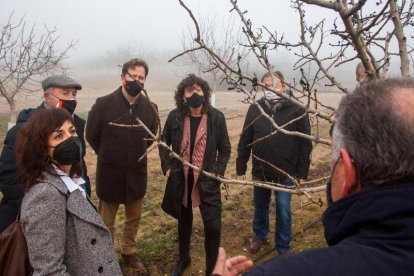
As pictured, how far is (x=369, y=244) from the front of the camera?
0.83 m

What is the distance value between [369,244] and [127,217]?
3.32 meters

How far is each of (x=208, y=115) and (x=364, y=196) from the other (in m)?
2.68

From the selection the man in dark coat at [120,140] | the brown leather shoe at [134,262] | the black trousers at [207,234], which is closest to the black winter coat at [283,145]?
the black trousers at [207,234]

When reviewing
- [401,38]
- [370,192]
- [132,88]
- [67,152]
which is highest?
[401,38]

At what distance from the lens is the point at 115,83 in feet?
158

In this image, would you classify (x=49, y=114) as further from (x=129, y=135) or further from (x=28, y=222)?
(x=129, y=135)

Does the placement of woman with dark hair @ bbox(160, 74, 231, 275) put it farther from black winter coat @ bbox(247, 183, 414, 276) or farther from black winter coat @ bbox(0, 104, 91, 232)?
black winter coat @ bbox(247, 183, 414, 276)

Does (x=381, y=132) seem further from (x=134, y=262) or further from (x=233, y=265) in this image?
(x=134, y=262)

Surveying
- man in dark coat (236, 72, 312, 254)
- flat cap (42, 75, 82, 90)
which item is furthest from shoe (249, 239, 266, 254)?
flat cap (42, 75, 82, 90)

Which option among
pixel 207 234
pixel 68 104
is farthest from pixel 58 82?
pixel 207 234

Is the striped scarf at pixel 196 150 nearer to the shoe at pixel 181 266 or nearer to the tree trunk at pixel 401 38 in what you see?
the shoe at pixel 181 266

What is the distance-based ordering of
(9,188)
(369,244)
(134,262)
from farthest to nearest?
(134,262) → (9,188) → (369,244)

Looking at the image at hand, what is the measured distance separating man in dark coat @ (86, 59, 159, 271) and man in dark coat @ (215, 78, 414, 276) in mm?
2666

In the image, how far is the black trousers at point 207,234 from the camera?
345 centimetres
